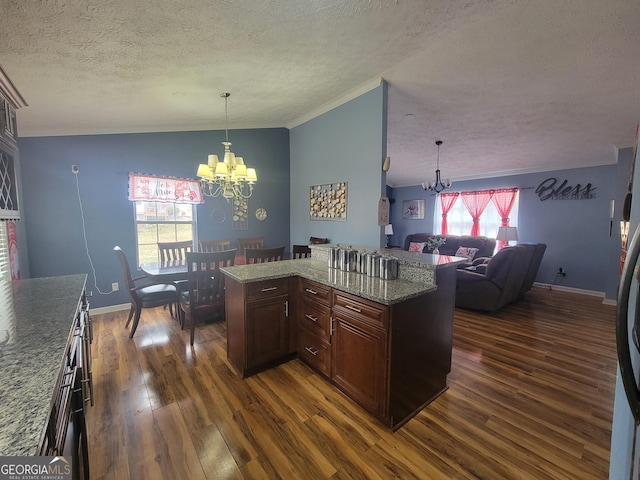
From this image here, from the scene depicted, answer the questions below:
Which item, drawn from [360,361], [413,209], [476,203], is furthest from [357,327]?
[413,209]

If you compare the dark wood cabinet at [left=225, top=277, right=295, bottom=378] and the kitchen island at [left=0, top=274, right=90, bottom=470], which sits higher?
the kitchen island at [left=0, top=274, right=90, bottom=470]

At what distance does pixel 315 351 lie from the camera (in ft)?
7.46

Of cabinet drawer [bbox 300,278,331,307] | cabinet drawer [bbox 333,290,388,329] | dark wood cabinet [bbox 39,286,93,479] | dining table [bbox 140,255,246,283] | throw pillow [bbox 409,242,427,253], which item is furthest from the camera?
throw pillow [bbox 409,242,427,253]

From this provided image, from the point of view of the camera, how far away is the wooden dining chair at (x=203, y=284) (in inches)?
109

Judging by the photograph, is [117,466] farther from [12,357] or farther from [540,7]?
[540,7]

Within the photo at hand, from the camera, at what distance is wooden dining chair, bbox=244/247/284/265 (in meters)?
3.12

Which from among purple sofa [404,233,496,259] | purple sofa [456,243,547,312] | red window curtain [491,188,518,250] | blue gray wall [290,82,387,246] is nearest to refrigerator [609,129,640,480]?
blue gray wall [290,82,387,246]

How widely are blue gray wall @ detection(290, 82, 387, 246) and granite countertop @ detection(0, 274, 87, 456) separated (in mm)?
2739

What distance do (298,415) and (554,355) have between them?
2.61 m

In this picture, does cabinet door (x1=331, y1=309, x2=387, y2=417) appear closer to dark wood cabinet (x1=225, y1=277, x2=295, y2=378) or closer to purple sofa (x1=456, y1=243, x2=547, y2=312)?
dark wood cabinet (x1=225, y1=277, x2=295, y2=378)

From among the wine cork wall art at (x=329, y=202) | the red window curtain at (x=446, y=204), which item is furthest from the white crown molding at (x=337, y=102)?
the red window curtain at (x=446, y=204)

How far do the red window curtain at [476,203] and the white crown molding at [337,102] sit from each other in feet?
15.1

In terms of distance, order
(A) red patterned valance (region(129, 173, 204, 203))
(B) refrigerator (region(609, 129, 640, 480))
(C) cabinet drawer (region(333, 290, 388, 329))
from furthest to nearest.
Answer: (A) red patterned valance (region(129, 173, 204, 203)) < (C) cabinet drawer (region(333, 290, 388, 329)) < (B) refrigerator (region(609, 129, 640, 480))

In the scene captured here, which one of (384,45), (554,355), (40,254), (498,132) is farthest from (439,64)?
(40,254)
